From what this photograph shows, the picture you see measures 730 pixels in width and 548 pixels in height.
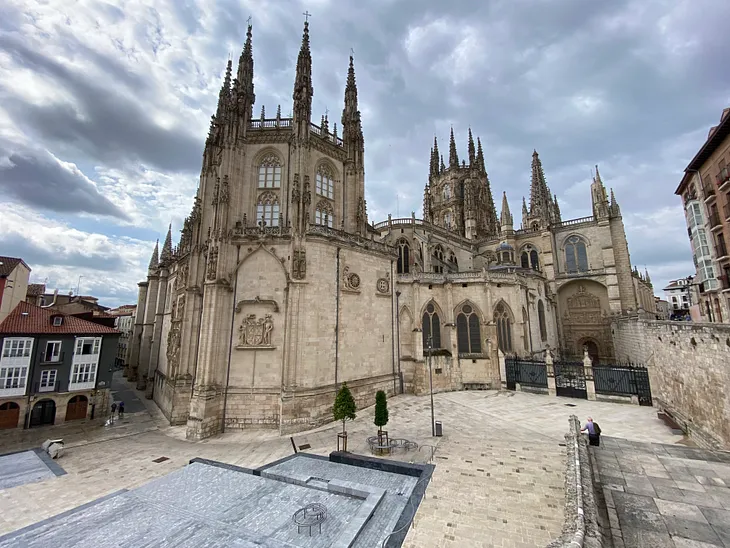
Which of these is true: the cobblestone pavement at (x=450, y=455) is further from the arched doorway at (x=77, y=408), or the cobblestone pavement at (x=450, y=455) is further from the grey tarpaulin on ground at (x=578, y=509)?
the arched doorway at (x=77, y=408)

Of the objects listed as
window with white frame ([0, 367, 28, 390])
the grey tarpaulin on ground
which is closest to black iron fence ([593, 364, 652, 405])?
the grey tarpaulin on ground

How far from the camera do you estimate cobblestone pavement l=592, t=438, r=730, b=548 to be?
6.96 metres

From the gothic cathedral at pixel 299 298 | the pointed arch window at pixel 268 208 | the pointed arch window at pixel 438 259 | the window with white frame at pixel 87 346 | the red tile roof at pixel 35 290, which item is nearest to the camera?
the gothic cathedral at pixel 299 298

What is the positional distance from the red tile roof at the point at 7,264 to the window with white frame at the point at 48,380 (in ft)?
24.4

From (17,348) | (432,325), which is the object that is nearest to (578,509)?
(432,325)

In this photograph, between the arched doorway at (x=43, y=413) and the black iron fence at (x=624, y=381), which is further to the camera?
the black iron fence at (x=624, y=381)

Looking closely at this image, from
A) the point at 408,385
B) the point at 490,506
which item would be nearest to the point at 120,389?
the point at 408,385

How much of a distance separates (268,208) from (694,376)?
2482cm

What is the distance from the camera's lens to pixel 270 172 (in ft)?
73.2

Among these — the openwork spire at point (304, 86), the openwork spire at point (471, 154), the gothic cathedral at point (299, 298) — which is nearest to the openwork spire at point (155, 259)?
the gothic cathedral at point (299, 298)

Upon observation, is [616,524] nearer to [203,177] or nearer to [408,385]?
[408,385]

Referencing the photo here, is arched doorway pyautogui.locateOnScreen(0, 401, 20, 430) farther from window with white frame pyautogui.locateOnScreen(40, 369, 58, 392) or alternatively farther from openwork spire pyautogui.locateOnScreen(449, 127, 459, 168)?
openwork spire pyautogui.locateOnScreen(449, 127, 459, 168)

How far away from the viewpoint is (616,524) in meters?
7.41

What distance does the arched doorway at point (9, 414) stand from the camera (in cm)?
1977
